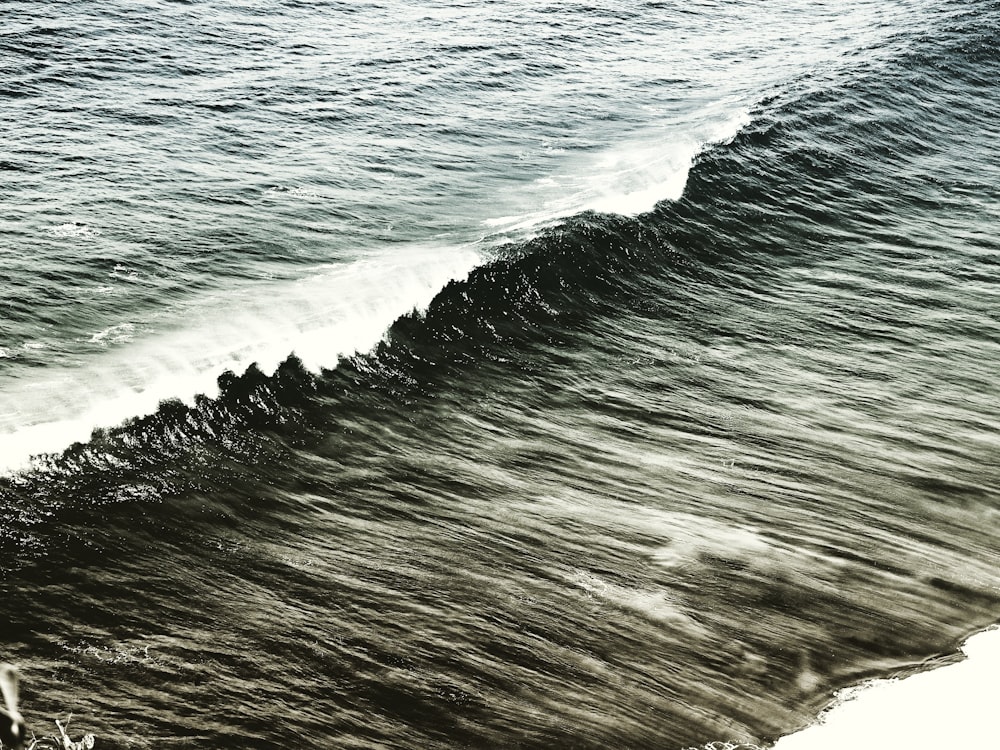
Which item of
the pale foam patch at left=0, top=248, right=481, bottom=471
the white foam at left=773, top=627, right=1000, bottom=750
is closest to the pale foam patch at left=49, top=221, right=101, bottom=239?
the pale foam patch at left=0, top=248, right=481, bottom=471

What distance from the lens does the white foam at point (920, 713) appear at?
364 inches

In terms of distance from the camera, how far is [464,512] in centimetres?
1236

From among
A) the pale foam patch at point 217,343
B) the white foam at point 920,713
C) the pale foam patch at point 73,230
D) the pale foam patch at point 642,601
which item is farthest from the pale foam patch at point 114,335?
the white foam at point 920,713

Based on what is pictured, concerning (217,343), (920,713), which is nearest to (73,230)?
(217,343)

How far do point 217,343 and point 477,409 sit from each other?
4407mm

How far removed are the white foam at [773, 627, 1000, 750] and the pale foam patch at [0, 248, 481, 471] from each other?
359 inches

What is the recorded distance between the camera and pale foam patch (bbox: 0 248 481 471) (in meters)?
13.6

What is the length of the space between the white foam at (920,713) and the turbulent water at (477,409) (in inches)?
11.1

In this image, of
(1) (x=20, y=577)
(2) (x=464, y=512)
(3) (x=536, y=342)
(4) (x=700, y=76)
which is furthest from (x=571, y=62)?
(1) (x=20, y=577)

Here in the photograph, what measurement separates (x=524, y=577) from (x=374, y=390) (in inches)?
194

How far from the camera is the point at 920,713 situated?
31.4 ft

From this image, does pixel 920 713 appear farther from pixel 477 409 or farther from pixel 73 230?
pixel 73 230

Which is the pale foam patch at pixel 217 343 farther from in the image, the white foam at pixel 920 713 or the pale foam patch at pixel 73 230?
the white foam at pixel 920 713

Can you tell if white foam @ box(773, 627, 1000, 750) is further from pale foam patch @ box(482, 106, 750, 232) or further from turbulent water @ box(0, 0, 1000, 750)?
pale foam patch @ box(482, 106, 750, 232)
